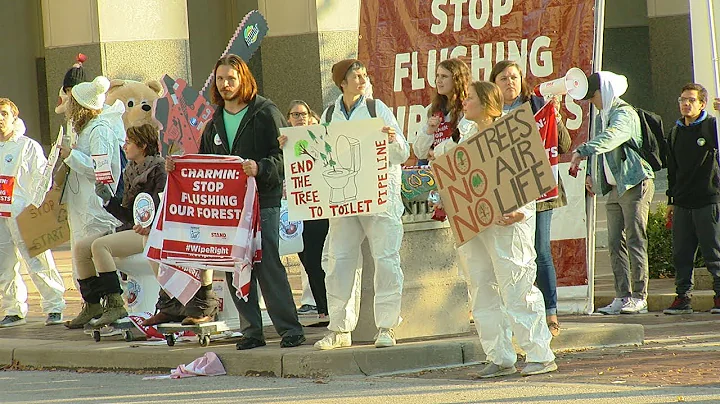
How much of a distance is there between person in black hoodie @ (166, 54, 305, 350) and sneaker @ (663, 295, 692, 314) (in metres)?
3.87

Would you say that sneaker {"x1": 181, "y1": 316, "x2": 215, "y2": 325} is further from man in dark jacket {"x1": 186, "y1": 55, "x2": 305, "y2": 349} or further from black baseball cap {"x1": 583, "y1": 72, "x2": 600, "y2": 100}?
black baseball cap {"x1": 583, "y1": 72, "x2": 600, "y2": 100}

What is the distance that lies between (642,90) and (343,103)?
595 inches

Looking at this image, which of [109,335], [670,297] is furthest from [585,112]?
[109,335]

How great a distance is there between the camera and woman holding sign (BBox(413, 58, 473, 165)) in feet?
29.0

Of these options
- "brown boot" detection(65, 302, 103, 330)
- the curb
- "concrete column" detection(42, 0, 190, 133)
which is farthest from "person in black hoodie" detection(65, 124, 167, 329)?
"concrete column" detection(42, 0, 190, 133)

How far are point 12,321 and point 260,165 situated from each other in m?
4.04

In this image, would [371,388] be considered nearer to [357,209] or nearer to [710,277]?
[357,209]

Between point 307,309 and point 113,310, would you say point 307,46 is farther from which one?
point 113,310

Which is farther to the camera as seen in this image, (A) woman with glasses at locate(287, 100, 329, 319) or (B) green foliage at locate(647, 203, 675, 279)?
(B) green foliage at locate(647, 203, 675, 279)

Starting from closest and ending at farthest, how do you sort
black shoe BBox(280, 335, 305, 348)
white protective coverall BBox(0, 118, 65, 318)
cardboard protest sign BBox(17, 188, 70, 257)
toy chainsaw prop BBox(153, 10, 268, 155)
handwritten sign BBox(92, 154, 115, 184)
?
black shoe BBox(280, 335, 305, 348)
handwritten sign BBox(92, 154, 115, 184)
toy chainsaw prop BBox(153, 10, 268, 155)
cardboard protest sign BBox(17, 188, 70, 257)
white protective coverall BBox(0, 118, 65, 318)

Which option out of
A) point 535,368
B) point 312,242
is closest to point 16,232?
point 312,242

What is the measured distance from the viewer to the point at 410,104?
12727 mm

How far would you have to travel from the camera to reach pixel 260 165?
8.92 metres

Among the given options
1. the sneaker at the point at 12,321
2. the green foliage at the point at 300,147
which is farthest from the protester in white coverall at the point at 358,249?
the sneaker at the point at 12,321
